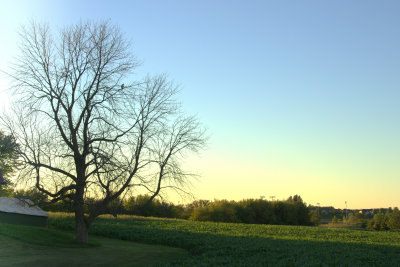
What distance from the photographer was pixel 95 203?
20.8m

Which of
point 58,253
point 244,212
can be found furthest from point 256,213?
Result: point 58,253

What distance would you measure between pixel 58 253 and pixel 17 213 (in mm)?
16251

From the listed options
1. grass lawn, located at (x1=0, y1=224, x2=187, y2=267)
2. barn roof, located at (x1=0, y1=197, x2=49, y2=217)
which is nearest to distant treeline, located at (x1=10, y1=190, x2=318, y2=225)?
barn roof, located at (x1=0, y1=197, x2=49, y2=217)

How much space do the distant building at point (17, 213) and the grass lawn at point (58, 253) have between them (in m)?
8.27

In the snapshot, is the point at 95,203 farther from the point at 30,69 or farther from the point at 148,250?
the point at 30,69

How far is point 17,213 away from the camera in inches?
1282

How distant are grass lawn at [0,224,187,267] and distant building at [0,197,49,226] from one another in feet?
27.1

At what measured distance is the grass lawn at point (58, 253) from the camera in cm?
1666

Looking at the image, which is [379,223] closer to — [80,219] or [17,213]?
[17,213]

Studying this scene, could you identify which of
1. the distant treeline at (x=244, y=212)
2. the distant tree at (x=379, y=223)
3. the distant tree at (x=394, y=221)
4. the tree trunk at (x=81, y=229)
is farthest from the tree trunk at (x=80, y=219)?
the distant tree at (x=394, y=221)

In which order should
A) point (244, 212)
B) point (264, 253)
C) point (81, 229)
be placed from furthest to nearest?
point (244, 212) → point (81, 229) → point (264, 253)

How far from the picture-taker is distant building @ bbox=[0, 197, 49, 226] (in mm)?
32188

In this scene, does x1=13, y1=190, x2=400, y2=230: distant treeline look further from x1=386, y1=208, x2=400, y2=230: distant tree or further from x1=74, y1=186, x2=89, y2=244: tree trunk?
x1=74, y1=186, x2=89, y2=244: tree trunk

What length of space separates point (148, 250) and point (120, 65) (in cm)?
1124
